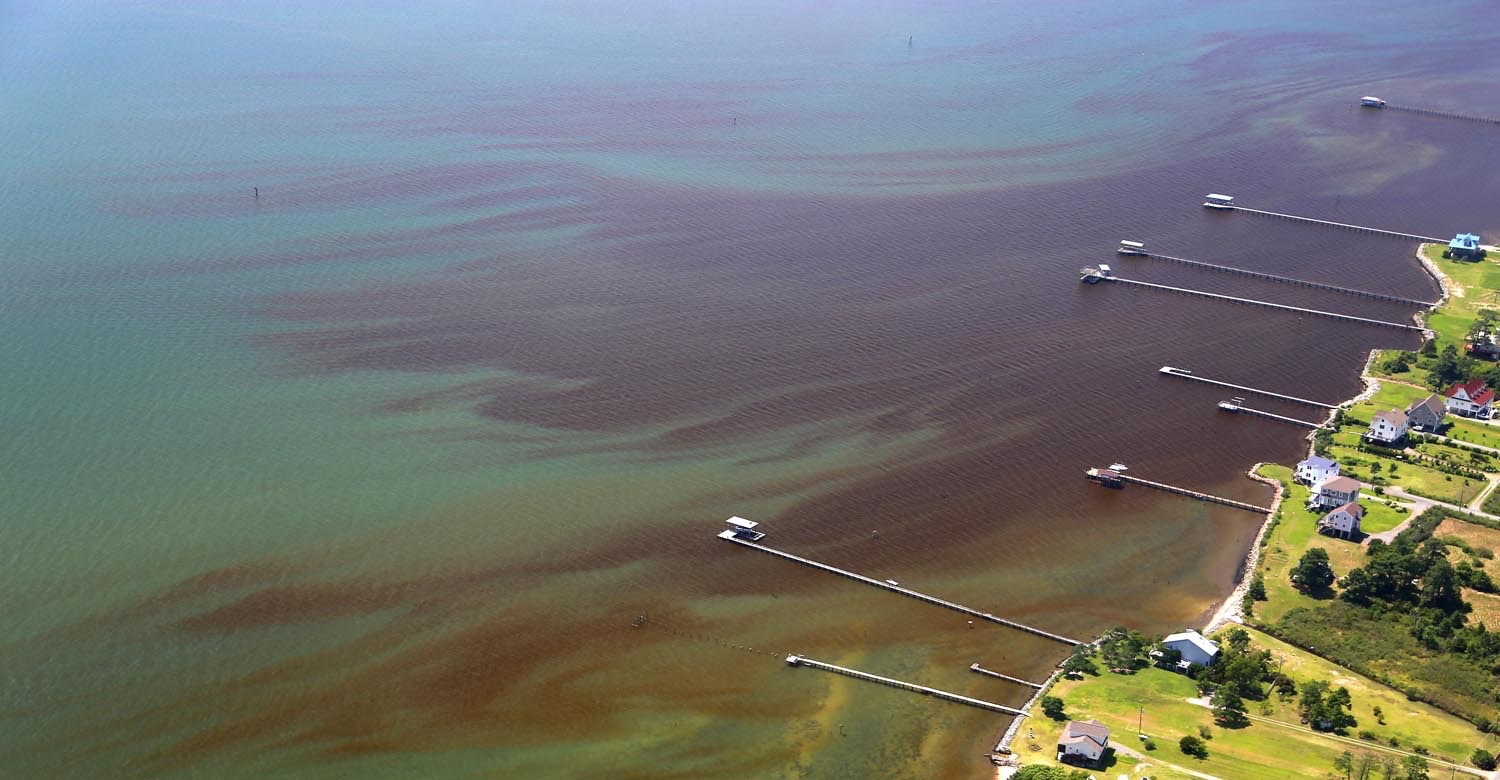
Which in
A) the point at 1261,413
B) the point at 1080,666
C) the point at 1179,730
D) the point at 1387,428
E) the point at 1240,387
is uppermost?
the point at 1240,387

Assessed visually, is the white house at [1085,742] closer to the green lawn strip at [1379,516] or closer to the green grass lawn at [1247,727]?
the green grass lawn at [1247,727]

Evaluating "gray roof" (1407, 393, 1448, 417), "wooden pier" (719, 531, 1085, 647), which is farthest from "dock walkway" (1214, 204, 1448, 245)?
"wooden pier" (719, 531, 1085, 647)

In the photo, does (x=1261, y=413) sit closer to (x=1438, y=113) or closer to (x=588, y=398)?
(x=588, y=398)

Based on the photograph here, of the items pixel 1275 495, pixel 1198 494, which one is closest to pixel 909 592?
pixel 1198 494

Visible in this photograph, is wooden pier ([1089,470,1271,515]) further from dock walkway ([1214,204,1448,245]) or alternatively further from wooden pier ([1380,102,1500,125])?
wooden pier ([1380,102,1500,125])

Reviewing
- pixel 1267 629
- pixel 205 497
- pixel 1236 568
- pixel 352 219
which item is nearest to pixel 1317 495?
pixel 1236 568

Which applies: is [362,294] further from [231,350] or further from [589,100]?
[589,100]

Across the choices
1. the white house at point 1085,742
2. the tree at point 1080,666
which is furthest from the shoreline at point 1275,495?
the white house at point 1085,742
